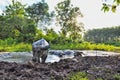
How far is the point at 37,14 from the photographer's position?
4559cm

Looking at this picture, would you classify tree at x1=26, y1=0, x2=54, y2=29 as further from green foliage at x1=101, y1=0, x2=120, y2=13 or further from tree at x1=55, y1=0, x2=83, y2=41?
green foliage at x1=101, y1=0, x2=120, y2=13

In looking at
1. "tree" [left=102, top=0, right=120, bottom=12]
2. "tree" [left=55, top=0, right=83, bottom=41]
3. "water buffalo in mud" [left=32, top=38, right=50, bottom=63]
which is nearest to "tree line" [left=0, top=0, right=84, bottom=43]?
"tree" [left=55, top=0, right=83, bottom=41]

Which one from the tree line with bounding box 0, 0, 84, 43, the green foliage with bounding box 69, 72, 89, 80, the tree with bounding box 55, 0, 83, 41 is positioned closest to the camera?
the green foliage with bounding box 69, 72, 89, 80

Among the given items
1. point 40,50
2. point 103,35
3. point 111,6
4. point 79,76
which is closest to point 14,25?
point 103,35

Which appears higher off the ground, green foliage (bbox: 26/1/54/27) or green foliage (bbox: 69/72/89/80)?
green foliage (bbox: 26/1/54/27)

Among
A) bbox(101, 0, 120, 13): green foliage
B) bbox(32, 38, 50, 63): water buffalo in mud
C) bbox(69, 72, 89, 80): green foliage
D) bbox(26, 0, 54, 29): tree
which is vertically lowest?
bbox(69, 72, 89, 80): green foliage

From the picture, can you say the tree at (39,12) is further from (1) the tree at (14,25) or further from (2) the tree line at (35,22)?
(1) the tree at (14,25)

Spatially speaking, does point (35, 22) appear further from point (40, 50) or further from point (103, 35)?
point (40, 50)

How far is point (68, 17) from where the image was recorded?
3981 centimetres

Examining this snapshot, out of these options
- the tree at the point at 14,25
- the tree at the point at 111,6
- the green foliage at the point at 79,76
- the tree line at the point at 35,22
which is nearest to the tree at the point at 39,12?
the tree line at the point at 35,22

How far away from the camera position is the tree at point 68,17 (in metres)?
39.1

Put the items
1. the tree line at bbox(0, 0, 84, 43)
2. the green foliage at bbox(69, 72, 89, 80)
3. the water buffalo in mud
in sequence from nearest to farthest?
the green foliage at bbox(69, 72, 89, 80)
the water buffalo in mud
the tree line at bbox(0, 0, 84, 43)

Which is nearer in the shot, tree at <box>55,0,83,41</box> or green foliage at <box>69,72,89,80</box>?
green foliage at <box>69,72,89,80</box>

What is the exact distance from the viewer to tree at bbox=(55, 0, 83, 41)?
39.1m
